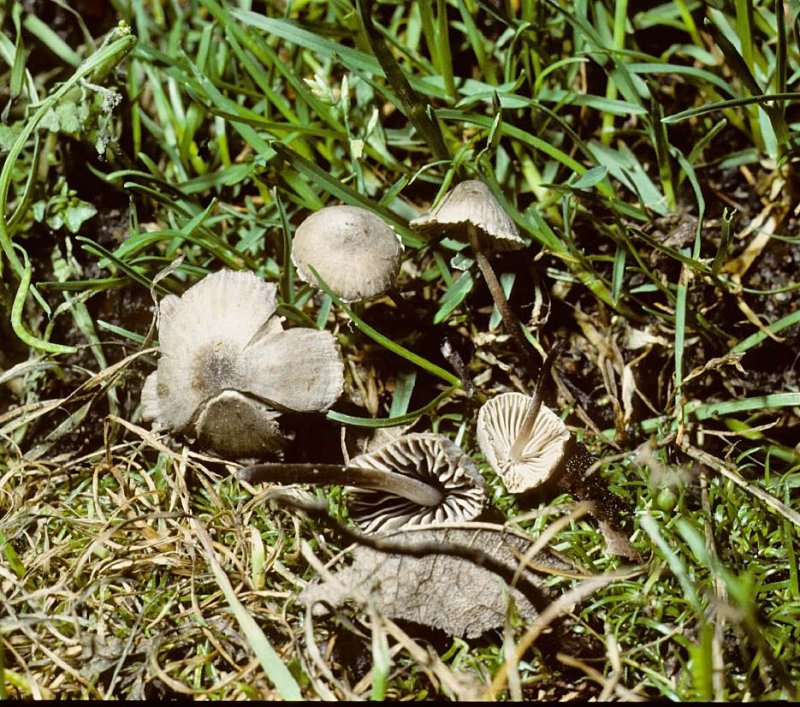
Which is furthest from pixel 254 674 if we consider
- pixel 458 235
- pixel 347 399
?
pixel 458 235

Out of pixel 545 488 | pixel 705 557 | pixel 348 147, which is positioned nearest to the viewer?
pixel 705 557

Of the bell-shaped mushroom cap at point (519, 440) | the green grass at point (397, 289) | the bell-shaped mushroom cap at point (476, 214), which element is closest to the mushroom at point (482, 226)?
the bell-shaped mushroom cap at point (476, 214)

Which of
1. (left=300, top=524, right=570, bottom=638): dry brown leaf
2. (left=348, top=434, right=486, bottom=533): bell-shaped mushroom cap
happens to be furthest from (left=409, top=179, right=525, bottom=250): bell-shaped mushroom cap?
(left=300, top=524, right=570, bottom=638): dry brown leaf

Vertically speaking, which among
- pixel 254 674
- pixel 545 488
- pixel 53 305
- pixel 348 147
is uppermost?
pixel 348 147

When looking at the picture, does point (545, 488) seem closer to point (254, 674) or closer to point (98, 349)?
point (254, 674)

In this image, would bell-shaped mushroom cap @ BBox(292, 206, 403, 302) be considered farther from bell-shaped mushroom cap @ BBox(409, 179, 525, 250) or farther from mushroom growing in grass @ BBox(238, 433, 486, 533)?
mushroom growing in grass @ BBox(238, 433, 486, 533)

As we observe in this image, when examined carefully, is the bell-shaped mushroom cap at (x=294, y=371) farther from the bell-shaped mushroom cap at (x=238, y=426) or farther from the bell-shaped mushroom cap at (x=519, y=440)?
the bell-shaped mushroom cap at (x=519, y=440)
